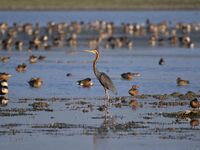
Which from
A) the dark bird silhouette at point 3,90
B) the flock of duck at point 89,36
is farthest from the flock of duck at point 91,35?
the dark bird silhouette at point 3,90

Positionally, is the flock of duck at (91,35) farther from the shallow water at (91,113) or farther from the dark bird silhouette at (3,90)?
the dark bird silhouette at (3,90)

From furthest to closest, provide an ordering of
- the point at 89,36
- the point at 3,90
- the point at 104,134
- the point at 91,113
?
the point at 89,36 → the point at 3,90 → the point at 91,113 → the point at 104,134

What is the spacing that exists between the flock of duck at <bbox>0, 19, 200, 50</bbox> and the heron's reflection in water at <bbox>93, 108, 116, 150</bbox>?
22.7 meters

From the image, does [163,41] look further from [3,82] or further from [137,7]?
[137,7]

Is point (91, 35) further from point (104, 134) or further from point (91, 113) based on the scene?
point (104, 134)

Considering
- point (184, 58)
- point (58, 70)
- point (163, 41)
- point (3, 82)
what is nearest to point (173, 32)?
point (163, 41)

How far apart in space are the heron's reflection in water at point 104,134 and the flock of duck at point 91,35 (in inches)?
894

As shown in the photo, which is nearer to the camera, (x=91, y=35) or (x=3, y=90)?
(x=3, y=90)

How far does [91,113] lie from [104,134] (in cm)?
262

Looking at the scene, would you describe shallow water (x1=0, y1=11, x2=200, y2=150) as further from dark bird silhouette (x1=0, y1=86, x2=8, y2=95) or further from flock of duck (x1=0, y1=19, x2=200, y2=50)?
flock of duck (x1=0, y1=19, x2=200, y2=50)

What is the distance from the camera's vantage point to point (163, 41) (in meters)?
44.8

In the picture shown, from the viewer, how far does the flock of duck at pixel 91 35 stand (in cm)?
4078

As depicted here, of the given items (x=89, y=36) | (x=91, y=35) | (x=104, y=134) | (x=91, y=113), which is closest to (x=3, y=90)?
(x=91, y=113)

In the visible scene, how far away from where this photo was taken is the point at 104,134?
50.2 ft
